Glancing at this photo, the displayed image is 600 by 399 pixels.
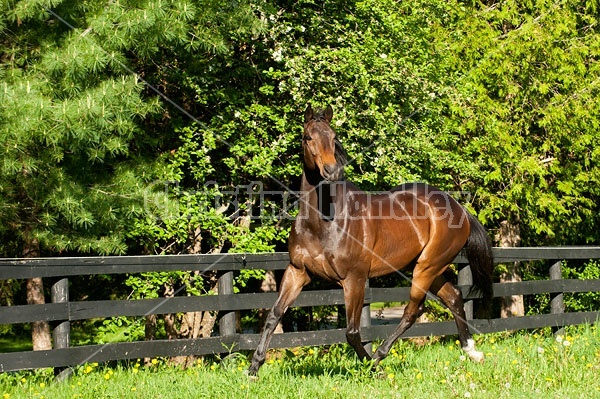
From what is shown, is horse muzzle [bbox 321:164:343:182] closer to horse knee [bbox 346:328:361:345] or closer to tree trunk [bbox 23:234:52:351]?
horse knee [bbox 346:328:361:345]

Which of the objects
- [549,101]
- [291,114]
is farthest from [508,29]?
[291,114]

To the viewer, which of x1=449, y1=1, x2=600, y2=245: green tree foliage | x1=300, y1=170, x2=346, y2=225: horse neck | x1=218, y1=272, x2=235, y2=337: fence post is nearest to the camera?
x1=300, y1=170, x2=346, y2=225: horse neck

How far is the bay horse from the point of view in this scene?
6.56m

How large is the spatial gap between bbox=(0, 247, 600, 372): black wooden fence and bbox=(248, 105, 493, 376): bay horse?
0.92m

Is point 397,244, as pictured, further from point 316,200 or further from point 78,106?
point 78,106

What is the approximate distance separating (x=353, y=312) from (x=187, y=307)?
5.59 ft

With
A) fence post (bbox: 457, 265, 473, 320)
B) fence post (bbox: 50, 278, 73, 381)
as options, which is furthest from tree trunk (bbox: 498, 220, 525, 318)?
fence post (bbox: 50, 278, 73, 381)

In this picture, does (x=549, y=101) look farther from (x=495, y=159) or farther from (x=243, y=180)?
(x=243, y=180)

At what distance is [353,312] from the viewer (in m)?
6.64

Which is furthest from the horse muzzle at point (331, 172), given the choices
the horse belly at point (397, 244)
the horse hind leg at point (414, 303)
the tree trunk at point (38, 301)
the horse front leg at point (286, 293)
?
the tree trunk at point (38, 301)

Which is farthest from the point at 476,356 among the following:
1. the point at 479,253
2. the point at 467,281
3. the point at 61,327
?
the point at 61,327

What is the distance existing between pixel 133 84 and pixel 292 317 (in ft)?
23.8

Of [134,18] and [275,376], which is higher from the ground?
[134,18]

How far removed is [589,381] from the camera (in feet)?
19.3
